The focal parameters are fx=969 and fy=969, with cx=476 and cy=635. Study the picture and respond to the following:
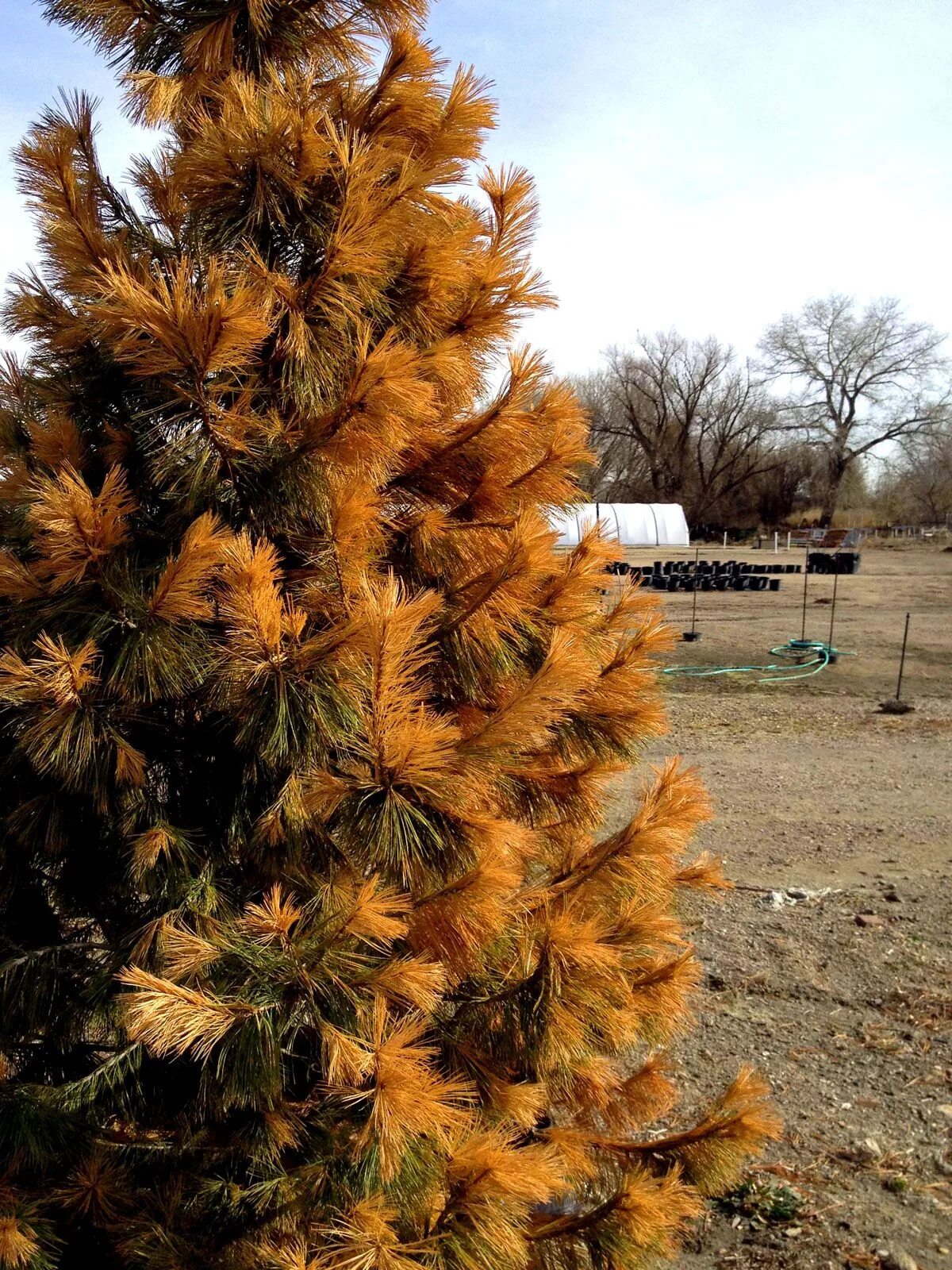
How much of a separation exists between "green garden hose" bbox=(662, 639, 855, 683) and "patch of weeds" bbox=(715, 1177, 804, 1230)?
10.2 metres

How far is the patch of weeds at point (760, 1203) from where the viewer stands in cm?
316

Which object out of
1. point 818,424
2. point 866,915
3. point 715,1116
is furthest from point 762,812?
point 818,424

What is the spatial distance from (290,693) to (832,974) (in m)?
4.07

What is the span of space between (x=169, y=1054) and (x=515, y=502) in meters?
1.41

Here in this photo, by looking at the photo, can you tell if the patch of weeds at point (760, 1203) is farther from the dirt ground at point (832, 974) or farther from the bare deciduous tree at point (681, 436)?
the bare deciduous tree at point (681, 436)

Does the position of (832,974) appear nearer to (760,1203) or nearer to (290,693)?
(760,1203)

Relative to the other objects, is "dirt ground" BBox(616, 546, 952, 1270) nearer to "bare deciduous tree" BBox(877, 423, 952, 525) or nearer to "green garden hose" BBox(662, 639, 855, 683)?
"green garden hose" BBox(662, 639, 855, 683)

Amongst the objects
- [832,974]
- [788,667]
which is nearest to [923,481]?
[788,667]

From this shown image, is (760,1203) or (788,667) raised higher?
(760,1203)

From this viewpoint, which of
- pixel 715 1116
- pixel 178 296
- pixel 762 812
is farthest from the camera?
pixel 762 812

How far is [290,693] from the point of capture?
177 centimetres

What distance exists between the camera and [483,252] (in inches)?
89.7

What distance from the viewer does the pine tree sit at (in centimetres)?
175

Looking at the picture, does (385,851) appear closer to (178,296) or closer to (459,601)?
(459,601)
